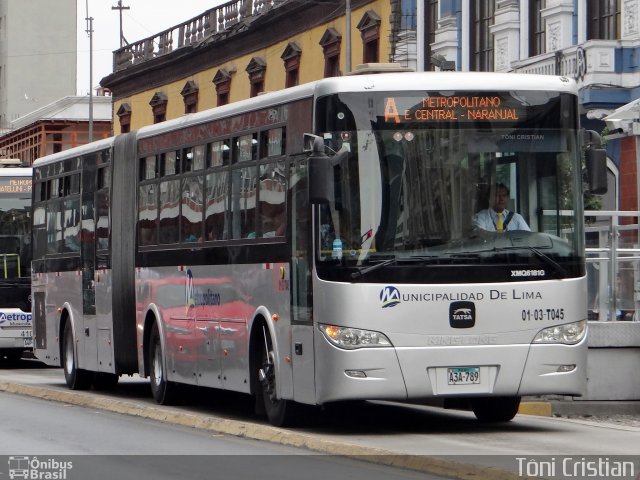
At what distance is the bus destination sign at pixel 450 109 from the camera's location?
1463cm

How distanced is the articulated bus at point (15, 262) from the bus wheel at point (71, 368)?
6043mm

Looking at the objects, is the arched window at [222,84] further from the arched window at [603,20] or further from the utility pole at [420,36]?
the arched window at [603,20]

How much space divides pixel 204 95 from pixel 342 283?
4096 centimetres

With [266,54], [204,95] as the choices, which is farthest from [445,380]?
[204,95]

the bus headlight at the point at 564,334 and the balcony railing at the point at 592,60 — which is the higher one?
the balcony railing at the point at 592,60

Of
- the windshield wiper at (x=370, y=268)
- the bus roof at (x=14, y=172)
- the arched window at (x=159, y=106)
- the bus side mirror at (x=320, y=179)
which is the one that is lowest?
the windshield wiper at (x=370, y=268)

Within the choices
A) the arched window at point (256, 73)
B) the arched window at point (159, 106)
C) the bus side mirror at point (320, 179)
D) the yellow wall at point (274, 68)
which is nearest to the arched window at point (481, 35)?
the yellow wall at point (274, 68)

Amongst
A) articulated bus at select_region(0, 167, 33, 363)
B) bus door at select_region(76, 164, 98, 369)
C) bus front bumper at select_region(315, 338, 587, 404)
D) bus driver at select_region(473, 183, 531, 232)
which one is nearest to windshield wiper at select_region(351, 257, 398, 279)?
bus front bumper at select_region(315, 338, 587, 404)

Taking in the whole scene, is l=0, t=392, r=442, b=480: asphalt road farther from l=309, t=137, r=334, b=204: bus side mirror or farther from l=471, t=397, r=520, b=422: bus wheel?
l=471, t=397, r=520, b=422: bus wheel

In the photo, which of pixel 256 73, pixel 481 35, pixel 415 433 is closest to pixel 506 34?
pixel 481 35

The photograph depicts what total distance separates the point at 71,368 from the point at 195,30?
3357cm

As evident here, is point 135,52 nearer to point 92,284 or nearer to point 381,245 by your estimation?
point 92,284

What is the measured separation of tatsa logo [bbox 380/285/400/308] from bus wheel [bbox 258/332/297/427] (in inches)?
64.4

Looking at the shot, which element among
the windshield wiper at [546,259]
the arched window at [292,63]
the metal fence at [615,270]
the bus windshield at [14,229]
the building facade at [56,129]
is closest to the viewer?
the windshield wiper at [546,259]
